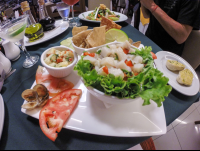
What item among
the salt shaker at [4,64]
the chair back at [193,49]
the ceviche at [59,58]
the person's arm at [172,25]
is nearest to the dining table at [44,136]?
the salt shaker at [4,64]

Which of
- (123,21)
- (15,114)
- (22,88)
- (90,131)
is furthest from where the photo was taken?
(123,21)

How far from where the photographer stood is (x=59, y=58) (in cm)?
108

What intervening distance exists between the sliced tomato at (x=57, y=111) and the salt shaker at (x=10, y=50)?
2.83ft

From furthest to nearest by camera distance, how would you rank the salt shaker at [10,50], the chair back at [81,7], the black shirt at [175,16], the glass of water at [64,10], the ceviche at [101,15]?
the chair back at [81,7] < the ceviche at [101,15] < the glass of water at [64,10] < the black shirt at [175,16] < the salt shaker at [10,50]

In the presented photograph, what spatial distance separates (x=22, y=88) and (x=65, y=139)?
664 mm

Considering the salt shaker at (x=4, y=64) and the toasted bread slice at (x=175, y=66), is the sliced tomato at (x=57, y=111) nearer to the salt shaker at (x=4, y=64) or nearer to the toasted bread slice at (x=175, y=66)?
the salt shaker at (x=4, y=64)

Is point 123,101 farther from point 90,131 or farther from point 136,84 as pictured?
point 90,131

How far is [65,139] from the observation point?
755 millimetres

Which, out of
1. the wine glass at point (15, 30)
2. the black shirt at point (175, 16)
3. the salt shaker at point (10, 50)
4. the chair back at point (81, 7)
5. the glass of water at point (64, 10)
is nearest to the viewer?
the wine glass at point (15, 30)

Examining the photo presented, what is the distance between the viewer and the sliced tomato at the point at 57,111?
74 centimetres

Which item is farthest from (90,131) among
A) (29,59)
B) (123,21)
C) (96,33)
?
(123,21)

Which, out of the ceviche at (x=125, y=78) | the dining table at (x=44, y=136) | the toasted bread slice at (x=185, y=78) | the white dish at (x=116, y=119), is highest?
the ceviche at (x=125, y=78)

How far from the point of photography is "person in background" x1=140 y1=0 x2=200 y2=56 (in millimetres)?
1581

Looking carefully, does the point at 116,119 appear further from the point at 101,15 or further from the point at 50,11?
the point at 50,11
